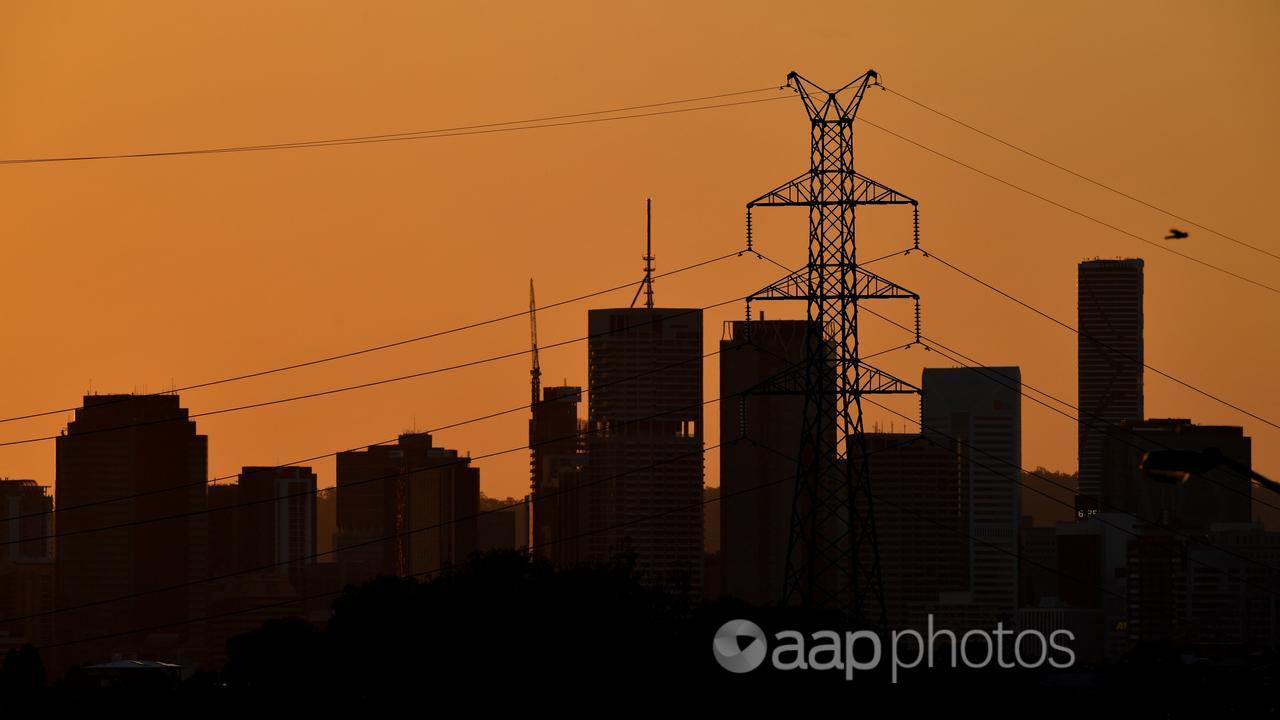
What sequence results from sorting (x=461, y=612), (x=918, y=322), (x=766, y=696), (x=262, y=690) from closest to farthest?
(x=766, y=696) < (x=918, y=322) < (x=461, y=612) < (x=262, y=690)

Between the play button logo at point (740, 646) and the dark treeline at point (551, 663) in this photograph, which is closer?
the dark treeline at point (551, 663)

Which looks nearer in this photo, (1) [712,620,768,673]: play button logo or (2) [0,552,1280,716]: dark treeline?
(2) [0,552,1280,716]: dark treeline

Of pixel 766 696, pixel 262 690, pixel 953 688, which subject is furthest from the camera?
pixel 262 690

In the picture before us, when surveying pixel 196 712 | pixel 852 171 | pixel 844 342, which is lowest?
pixel 196 712

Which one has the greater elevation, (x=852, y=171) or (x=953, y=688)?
(x=852, y=171)

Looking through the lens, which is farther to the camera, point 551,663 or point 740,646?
point 740,646

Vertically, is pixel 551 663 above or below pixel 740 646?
below

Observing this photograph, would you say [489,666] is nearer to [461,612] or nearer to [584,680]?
[584,680]

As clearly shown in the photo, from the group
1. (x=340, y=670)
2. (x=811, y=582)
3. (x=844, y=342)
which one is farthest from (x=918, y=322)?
(x=340, y=670)
